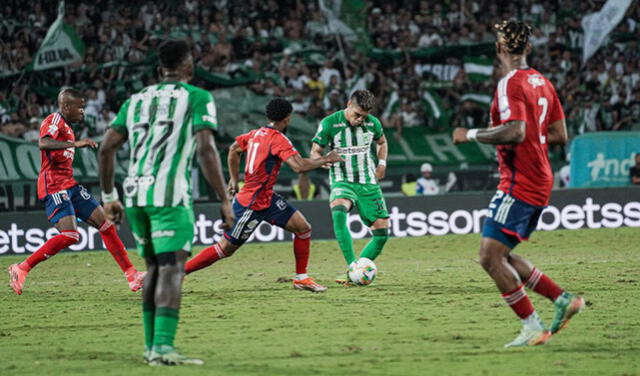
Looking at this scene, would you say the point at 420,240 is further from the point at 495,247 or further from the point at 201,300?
the point at 495,247

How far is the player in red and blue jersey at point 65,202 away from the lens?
1100cm

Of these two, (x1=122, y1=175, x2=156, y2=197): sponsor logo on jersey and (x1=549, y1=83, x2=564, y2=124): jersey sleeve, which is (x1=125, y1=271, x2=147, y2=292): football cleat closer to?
(x1=122, y1=175, x2=156, y2=197): sponsor logo on jersey

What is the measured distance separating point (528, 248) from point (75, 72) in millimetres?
12062

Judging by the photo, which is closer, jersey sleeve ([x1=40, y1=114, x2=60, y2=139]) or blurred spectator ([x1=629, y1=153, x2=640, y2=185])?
jersey sleeve ([x1=40, y1=114, x2=60, y2=139])

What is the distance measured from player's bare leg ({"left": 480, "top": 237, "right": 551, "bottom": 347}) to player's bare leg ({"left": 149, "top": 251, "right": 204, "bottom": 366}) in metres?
2.24

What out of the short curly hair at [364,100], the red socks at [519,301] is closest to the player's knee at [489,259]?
the red socks at [519,301]

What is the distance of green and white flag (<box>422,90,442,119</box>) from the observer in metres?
23.2

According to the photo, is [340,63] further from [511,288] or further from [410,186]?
[511,288]

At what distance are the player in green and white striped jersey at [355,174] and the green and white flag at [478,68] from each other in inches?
508

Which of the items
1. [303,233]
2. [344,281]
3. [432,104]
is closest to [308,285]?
[303,233]

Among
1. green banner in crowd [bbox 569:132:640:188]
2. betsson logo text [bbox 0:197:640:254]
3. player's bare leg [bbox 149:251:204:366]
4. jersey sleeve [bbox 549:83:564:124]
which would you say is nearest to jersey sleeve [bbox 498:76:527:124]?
jersey sleeve [bbox 549:83:564:124]

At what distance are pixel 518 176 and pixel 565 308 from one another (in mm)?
1066

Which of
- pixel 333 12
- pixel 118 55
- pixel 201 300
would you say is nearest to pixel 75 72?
pixel 118 55

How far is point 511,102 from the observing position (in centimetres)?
680
